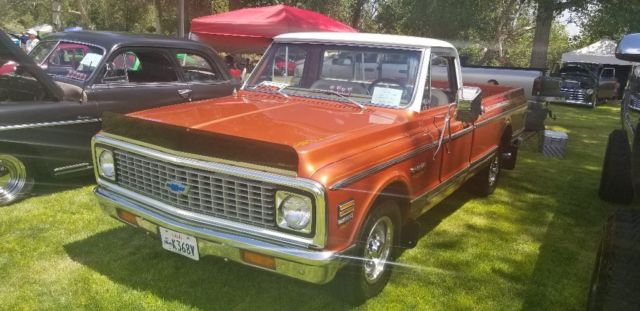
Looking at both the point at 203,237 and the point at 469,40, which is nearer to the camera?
the point at 203,237

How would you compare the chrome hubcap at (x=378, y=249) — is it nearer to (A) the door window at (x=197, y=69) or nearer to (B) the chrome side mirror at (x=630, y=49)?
(B) the chrome side mirror at (x=630, y=49)

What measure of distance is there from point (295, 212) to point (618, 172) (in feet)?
15.0

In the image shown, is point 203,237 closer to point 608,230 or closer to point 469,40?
point 608,230

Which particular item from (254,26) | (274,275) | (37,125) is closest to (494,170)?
(274,275)

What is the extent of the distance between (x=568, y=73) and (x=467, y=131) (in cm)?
1522

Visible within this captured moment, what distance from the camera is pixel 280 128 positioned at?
319cm

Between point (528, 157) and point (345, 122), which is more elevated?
point (345, 122)

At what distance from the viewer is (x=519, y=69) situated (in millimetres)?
10539

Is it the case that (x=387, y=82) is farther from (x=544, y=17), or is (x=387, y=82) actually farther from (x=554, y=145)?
(x=544, y=17)

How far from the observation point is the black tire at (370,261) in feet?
9.98

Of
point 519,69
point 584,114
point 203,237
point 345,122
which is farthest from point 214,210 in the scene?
point 584,114

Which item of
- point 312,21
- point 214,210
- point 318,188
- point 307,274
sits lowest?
point 307,274

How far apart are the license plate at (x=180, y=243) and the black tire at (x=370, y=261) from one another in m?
0.93

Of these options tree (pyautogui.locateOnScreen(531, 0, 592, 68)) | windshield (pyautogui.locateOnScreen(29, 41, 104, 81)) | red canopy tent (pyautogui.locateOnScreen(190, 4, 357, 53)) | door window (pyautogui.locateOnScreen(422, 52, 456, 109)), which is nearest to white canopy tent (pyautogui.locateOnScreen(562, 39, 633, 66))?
tree (pyautogui.locateOnScreen(531, 0, 592, 68))
